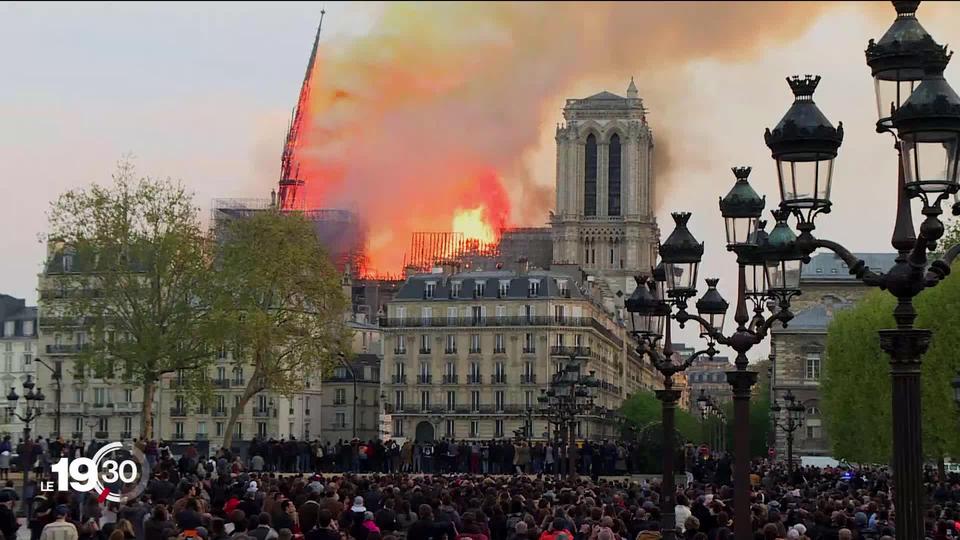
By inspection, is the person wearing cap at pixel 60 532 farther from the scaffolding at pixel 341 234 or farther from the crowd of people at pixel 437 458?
the scaffolding at pixel 341 234

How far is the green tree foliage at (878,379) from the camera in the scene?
5834 centimetres

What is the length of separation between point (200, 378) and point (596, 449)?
68.7 feet

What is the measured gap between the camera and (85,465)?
32594 mm

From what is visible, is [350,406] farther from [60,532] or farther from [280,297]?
[60,532]

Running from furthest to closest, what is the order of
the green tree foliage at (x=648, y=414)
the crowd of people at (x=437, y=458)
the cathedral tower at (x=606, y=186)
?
the cathedral tower at (x=606, y=186)
the green tree foliage at (x=648, y=414)
the crowd of people at (x=437, y=458)

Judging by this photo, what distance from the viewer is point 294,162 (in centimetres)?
14975

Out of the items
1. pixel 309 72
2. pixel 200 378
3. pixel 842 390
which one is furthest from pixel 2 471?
pixel 309 72

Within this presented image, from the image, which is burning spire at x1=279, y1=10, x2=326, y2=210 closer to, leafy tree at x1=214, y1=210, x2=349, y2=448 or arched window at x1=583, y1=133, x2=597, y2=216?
arched window at x1=583, y1=133, x2=597, y2=216

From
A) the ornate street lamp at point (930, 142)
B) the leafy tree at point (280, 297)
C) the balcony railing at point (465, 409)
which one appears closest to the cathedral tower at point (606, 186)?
the balcony railing at point (465, 409)

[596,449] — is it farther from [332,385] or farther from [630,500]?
[332,385]

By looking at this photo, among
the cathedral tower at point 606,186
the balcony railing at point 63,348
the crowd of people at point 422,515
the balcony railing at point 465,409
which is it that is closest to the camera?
the crowd of people at point 422,515

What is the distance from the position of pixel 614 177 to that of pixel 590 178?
8.22 ft

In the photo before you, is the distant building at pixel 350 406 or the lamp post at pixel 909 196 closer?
the lamp post at pixel 909 196

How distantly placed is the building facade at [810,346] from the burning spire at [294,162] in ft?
141
